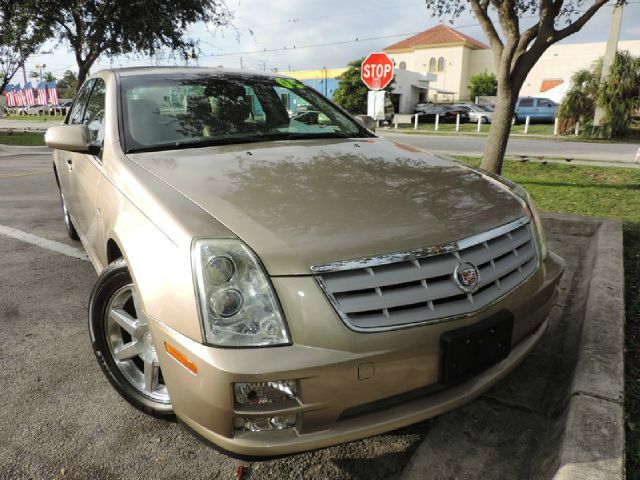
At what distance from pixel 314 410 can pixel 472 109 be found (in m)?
31.9

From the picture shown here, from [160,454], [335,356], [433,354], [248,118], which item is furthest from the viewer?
[248,118]

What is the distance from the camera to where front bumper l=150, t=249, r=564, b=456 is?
1.51 metres

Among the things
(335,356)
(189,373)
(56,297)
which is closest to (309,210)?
(335,356)

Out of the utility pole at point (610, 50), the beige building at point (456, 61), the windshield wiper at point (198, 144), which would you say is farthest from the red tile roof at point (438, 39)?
the windshield wiper at point (198, 144)

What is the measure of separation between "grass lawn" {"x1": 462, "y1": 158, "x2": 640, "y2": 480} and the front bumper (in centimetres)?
89

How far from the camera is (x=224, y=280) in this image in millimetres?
1606

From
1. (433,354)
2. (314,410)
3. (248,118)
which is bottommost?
(314,410)

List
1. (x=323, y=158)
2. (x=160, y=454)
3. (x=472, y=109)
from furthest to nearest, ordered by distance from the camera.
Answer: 1. (x=472, y=109)
2. (x=323, y=158)
3. (x=160, y=454)

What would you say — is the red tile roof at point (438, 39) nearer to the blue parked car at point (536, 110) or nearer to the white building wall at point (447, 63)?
the white building wall at point (447, 63)

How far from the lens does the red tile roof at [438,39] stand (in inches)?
2128

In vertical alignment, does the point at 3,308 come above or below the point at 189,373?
below

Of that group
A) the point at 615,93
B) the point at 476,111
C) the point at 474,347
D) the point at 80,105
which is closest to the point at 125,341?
the point at 474,347

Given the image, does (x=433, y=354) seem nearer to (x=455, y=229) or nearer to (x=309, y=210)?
(x=455, y=229)

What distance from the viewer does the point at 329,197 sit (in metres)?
1.99
